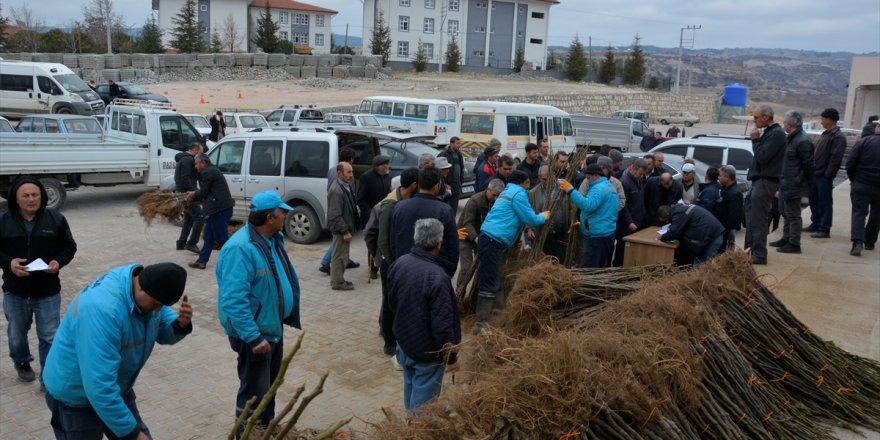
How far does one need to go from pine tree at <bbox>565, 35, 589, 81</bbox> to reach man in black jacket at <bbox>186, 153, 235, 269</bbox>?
60372 millimetres

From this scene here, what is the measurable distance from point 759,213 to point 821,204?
322cm

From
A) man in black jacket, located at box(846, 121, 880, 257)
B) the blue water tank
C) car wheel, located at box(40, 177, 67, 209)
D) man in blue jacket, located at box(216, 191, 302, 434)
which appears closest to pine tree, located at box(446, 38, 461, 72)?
the blue water tank

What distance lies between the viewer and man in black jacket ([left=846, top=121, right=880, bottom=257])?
9945 mm

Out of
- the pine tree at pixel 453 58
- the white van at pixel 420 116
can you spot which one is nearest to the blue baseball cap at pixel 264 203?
the white van at pixel 420 116

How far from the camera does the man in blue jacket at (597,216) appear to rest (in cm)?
769

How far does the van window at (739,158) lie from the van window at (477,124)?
9.20m

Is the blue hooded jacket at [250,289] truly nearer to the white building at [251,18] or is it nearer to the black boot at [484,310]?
the black boot at [484,310]

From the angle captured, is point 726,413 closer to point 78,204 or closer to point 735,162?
point 735,162

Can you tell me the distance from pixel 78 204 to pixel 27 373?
9.86 m

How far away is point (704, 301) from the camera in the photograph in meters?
4.93

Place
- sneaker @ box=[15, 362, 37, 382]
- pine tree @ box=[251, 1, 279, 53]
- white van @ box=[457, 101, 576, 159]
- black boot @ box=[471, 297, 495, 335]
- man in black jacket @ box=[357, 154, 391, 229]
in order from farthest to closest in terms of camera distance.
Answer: pine tree @ box=[251, 1, 279, 53] → white van @ box=[457, 101, 576, 159] → man in black jacket @ box=[357, 154, 391, 229] → black boot @ box=[471, 297, 495, 335] → sneaker @ box=[15, 362, 37, 382]

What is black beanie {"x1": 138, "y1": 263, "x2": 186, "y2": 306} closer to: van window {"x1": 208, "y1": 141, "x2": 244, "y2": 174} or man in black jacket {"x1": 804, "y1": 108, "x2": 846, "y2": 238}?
van window {"x1": 208, "y1": 141, "x2": 244, "y2": 174}

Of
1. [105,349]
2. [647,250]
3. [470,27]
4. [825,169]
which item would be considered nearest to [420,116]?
[825,169]

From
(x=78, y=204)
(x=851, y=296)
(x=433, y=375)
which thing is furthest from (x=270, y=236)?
(x=78, y=204)
